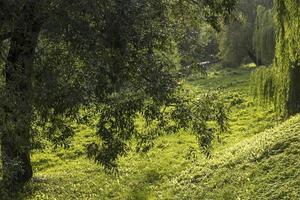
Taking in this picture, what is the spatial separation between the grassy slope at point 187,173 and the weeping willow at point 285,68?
2640 mm

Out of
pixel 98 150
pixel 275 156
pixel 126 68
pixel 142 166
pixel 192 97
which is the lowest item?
pixel 142 166

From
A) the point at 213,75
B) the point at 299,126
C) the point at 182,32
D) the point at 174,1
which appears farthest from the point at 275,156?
the point at 213,75

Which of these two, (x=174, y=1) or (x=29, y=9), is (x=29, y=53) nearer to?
(x=29, y=9)

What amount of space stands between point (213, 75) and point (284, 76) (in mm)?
40022

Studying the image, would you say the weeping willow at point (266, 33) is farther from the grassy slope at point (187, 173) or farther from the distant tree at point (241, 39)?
the grassy slope at point (187, 173)

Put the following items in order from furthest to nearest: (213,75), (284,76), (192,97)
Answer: (213,75)
(284,76)
(192,97)

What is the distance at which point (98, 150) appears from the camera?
11.1m

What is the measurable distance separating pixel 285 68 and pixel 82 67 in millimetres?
10646

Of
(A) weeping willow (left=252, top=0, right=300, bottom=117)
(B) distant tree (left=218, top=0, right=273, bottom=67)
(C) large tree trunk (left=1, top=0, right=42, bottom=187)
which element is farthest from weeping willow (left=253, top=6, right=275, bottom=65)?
(C) large tree trunk (left=1, top=0, right=42, bottom=187)

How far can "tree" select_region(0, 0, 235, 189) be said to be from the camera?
977cm

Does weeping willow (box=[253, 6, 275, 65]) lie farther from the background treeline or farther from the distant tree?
the distant tree

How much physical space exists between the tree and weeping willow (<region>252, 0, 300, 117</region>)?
7337 millimetres

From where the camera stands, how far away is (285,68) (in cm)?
1894

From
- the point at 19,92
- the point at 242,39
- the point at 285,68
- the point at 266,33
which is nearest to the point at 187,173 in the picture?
the point at 285,68
